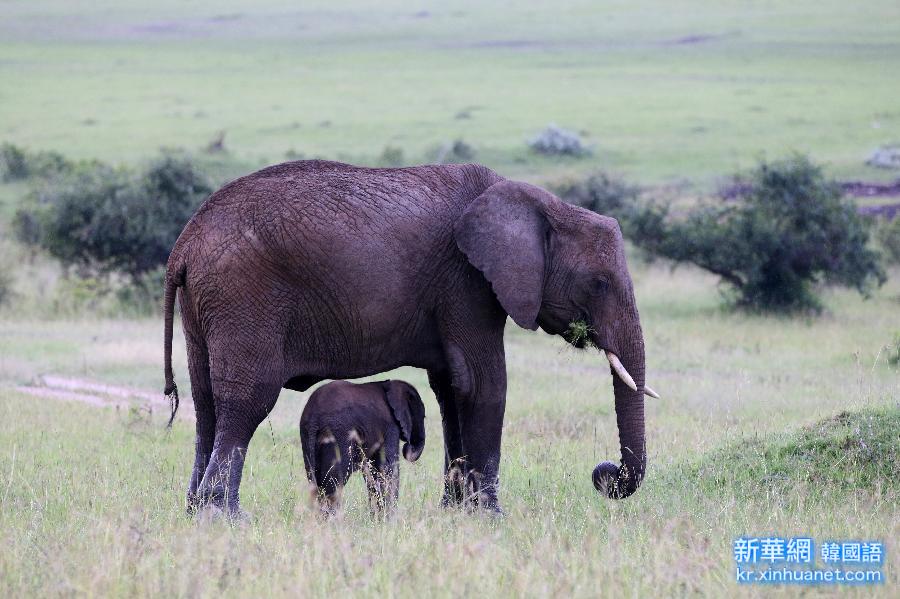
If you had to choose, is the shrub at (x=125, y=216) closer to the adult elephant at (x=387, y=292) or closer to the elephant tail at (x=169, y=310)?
the elephant tail at (x=169, y=310)

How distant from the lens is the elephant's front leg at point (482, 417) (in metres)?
8.35

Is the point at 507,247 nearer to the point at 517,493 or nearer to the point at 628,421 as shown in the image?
the point at 628,421

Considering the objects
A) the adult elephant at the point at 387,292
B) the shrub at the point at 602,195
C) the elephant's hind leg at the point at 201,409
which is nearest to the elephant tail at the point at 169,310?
the adult elephant at the point at 387,292

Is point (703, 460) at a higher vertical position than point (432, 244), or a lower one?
lower

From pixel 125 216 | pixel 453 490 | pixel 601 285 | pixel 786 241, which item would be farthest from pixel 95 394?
pixel 786 241

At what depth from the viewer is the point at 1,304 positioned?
21.0 meters

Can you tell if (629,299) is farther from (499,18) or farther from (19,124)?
(499,18)

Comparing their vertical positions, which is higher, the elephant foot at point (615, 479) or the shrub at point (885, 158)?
the elephant foot at point (615, 479)

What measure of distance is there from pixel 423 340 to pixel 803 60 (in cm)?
7158

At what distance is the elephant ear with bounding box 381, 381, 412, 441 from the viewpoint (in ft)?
27.9

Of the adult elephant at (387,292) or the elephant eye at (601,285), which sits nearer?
the adult elephant at (387,292)

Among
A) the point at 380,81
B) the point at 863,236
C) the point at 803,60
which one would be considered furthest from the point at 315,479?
the point at 803,60

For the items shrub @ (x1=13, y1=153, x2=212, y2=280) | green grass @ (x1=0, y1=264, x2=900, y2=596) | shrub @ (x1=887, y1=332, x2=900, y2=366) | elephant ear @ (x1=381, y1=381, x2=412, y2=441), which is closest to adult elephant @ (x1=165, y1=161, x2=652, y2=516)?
elephant ear @ (x1=381, y1=381, x2=412, y2=441)

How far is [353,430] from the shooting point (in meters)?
8.02
